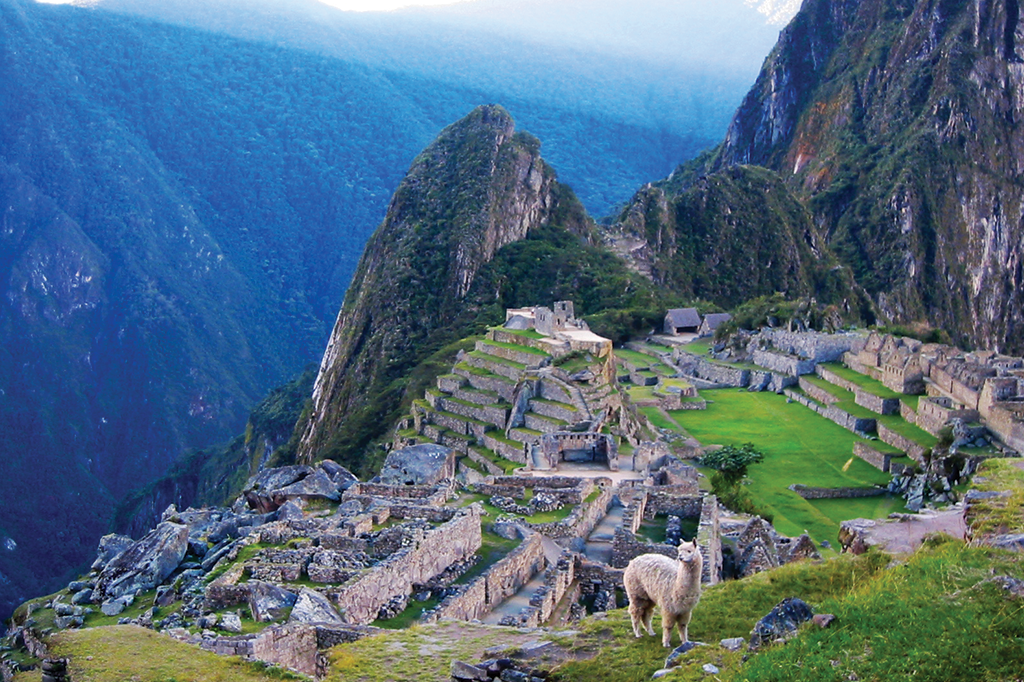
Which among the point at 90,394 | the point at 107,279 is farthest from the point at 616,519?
the point at 107,279

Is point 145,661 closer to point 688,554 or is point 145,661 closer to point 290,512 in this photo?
point 688,554

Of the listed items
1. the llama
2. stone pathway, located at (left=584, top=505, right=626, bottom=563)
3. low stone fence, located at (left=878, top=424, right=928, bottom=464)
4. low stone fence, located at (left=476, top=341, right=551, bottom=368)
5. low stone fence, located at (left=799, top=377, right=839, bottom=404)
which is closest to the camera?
the llama

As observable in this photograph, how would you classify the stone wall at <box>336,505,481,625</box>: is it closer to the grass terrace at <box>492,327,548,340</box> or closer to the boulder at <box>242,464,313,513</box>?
the boulder at <box>242,464,313,513</box>

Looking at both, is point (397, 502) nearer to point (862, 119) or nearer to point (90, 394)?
point (90, 394)

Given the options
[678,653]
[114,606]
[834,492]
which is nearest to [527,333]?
[834,492]

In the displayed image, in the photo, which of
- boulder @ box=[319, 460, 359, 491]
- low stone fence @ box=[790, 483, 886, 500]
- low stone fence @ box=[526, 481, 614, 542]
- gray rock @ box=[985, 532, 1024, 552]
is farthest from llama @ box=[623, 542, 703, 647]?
low stone fence @ box=[790, 483, 886, 500]
